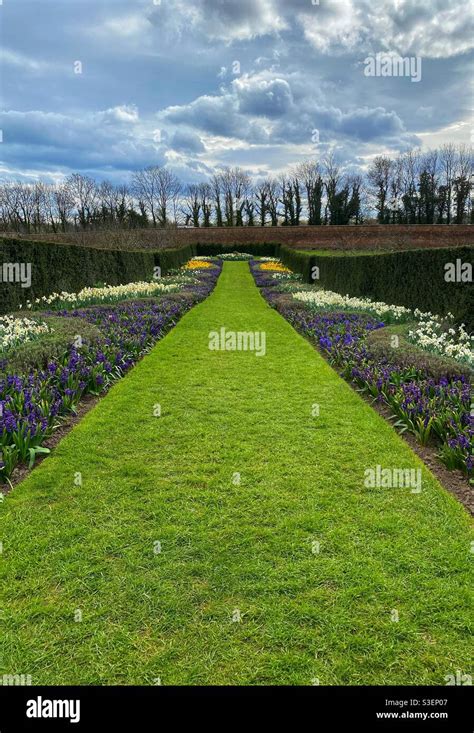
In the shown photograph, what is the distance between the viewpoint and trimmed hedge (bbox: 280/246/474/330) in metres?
8.50

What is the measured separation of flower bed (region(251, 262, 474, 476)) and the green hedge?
1684 inches

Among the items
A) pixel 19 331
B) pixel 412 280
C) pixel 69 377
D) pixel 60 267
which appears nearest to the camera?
pixel 69 377

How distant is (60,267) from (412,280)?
10.1 metres

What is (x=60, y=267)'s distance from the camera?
512 inches

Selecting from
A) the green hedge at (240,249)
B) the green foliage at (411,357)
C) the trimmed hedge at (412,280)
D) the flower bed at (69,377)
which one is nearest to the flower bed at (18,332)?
the flower bed at (69,377)

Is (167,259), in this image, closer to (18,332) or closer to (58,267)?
(58,267)

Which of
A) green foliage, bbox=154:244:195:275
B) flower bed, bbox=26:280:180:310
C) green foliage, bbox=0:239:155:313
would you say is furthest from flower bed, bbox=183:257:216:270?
flower bed, bbox=26:280:180:310

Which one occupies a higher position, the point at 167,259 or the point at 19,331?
the point at 167,259

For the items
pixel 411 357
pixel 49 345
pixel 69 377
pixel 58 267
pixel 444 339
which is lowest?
pixel 69 377

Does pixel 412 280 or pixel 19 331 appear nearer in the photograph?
pixel 19 331

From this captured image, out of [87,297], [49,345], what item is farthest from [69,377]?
[87,297]

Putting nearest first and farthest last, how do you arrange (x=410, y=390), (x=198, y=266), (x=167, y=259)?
(x=410, y=390) < (x=167, y=259) < (x=198, y=266)

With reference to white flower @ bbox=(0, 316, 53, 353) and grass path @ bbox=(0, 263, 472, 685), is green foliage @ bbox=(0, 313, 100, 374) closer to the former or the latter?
white flower @ bbox=(0, 316, 53, 353)
